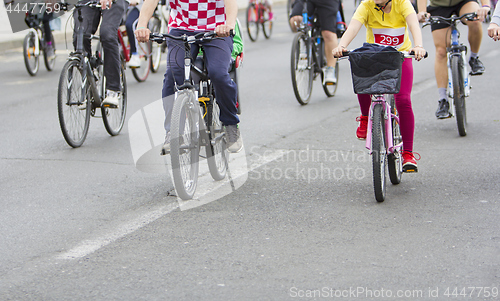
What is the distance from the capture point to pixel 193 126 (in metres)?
5.02

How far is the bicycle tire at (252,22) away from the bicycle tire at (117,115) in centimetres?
916

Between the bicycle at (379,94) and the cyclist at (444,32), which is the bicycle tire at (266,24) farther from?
the bicycle at (379,94)

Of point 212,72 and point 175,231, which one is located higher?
point 212,72

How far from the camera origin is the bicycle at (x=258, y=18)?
16647mm

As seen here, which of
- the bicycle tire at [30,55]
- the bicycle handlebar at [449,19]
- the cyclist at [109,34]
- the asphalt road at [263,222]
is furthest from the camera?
the bicycle tire at [30,55]

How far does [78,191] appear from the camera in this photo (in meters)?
5.43

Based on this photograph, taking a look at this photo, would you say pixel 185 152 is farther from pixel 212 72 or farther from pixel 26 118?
pixel 26 118

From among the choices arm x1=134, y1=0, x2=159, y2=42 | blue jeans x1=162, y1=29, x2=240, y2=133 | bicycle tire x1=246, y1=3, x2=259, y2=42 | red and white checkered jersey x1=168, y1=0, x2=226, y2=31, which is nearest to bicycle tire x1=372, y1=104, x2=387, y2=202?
blue jeans x1=162, y1=29, x2=240, y2=133

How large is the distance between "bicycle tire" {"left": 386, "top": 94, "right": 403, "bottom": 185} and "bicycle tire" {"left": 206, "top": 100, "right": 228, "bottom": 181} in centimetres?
136

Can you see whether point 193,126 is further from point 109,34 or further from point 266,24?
point 266,24

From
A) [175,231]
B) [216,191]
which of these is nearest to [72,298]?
[175,231]

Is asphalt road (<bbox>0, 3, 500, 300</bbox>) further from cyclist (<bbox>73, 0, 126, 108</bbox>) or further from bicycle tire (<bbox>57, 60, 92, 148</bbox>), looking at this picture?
cyclist (<bbox>73, 0, 126, 108</bbox>)

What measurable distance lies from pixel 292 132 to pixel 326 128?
41 cm

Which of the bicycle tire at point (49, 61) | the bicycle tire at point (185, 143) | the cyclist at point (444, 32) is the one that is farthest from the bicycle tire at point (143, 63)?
the bicycle tire at point (185, 143)
